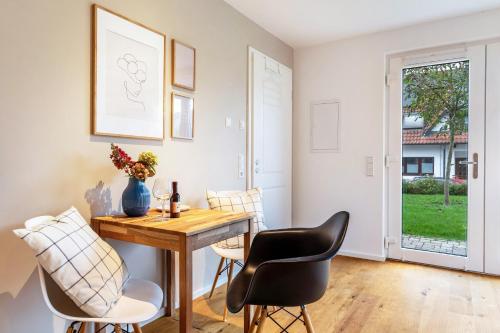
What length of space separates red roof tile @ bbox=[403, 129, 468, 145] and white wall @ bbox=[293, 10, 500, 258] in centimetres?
25

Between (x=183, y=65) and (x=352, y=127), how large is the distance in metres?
2.09

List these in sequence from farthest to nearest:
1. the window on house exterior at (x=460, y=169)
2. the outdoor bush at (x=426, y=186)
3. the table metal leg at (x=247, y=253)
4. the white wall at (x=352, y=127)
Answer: the white wall at (x=352, y=127) → the outdoor bush at (x=426, y=186) → the window on house exterior at (x=460, y=169) → the table metal leg at (x=247, y=253)

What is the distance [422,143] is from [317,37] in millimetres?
1603

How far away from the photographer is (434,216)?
11.1 feet

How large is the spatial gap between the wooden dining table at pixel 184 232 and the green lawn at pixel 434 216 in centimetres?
224

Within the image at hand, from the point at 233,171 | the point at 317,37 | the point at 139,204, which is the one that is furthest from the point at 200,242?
the point at 317,37

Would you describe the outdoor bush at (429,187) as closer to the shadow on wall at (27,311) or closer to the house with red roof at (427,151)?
the house with red roof at (427,151)

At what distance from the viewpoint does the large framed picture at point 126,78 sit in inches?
75.1

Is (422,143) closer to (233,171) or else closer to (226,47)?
(233,171)

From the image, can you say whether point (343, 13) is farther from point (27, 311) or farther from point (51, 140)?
point (27, 311)

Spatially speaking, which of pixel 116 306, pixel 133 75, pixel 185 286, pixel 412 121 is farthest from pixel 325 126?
pixel 116 306

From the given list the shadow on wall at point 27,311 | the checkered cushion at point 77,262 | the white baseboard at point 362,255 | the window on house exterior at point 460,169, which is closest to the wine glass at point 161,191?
the checkered cushion at point 77,262

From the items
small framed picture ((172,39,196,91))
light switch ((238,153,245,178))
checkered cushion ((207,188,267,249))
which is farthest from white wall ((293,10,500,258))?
small framed picture ((172,39,196,91))

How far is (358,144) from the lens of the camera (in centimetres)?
369
